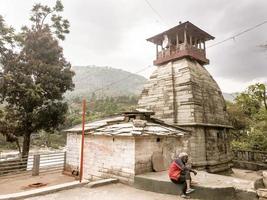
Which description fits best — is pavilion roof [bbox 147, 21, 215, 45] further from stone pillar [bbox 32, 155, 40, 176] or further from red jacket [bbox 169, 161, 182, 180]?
red jacket [bbox 169, 161, 182, 180]

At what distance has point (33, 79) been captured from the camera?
18719mm

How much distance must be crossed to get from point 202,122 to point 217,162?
3.77 metres

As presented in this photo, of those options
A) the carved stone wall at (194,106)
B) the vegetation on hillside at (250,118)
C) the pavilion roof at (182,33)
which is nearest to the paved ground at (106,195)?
the carved stone wall at (194,106)

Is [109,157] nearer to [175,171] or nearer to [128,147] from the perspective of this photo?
[128,147]

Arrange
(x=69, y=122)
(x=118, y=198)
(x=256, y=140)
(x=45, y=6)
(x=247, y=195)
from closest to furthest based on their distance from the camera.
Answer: (x=247, y=195), (x=118, y=198), (x=45, y=6), (x=256, y=140), (x=69, y=122)

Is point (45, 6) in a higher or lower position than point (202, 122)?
higher

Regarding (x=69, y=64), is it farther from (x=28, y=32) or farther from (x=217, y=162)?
(x=217, y=162)

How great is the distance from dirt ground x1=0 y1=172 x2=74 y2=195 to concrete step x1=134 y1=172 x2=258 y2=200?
6.89 m

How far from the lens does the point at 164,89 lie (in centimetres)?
1973

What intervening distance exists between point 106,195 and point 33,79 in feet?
47.9

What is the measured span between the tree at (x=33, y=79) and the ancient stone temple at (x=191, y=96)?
321 inches

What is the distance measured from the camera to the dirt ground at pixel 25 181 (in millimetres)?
11758

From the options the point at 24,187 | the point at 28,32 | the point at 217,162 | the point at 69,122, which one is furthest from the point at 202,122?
the point at 69,122

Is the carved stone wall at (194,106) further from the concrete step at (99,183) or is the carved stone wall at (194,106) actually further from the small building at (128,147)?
the concrete step at (99,183)
